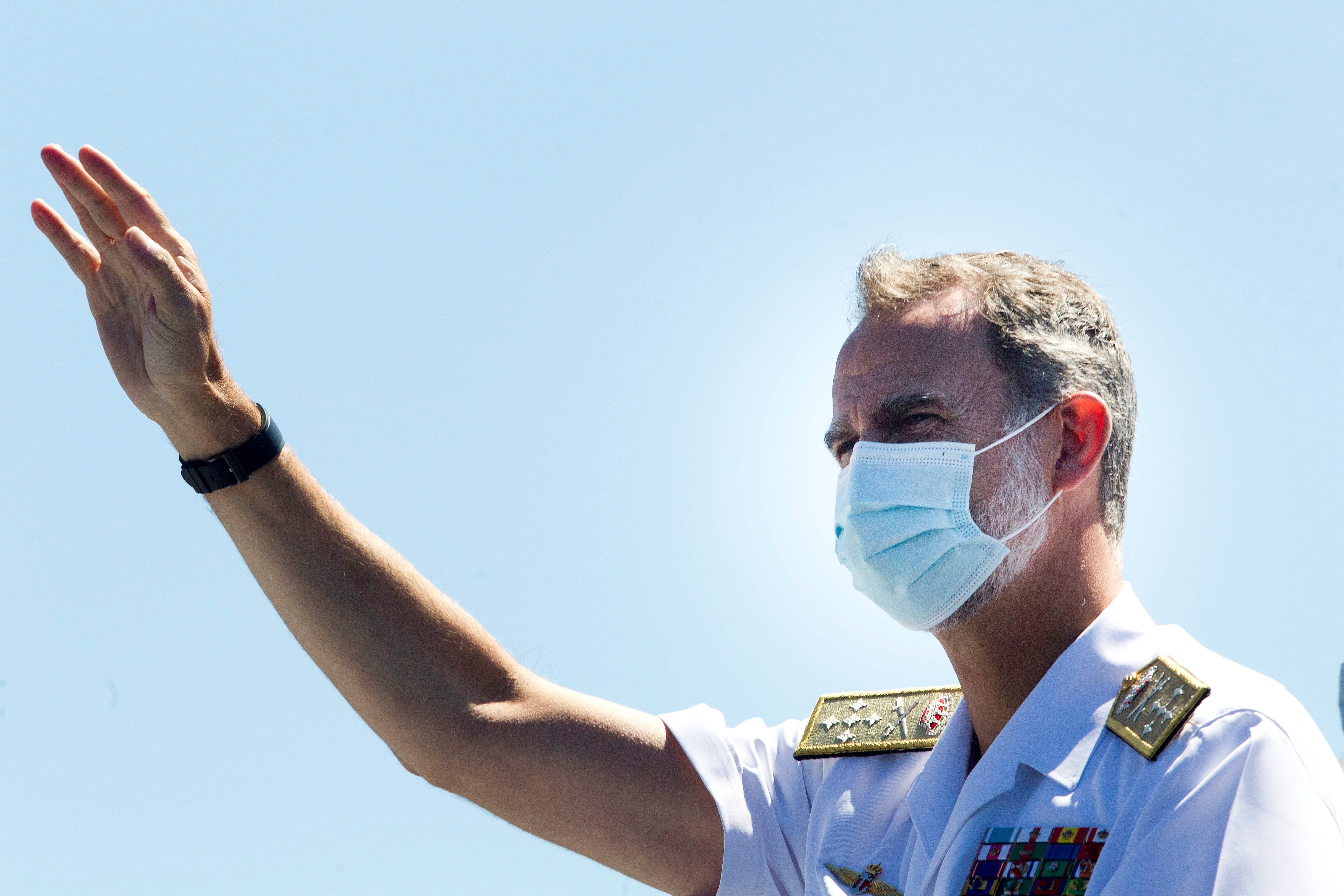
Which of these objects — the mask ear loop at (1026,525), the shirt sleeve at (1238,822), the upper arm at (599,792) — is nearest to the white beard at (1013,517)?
the mask ear loop at (1026,525)

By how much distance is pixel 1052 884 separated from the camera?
316 cm

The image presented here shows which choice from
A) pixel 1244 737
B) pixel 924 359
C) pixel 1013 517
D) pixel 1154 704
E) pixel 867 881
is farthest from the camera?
pixel 924 359

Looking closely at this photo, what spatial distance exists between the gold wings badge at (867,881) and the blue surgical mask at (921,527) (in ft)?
2.55

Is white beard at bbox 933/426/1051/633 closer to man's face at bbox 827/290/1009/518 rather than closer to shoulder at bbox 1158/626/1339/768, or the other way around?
man's face at bbox 827/290/1009/518

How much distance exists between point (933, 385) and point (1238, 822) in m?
1.67

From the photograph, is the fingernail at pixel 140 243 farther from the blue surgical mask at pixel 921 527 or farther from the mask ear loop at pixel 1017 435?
the mask ear loop at pixel 1017 435

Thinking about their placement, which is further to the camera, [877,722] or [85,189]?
[877,722]

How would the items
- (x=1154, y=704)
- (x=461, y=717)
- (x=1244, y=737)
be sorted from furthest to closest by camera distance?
(x=461, y=717), (x=1154, y=704), (x=1244, y=737)

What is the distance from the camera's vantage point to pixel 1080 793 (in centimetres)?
331

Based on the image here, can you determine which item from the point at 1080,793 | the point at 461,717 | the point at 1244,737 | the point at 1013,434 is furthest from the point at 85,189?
the point at 1244,737

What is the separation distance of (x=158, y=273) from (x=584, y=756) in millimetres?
2073

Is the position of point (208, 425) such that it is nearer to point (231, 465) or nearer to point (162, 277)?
point (231, 465)

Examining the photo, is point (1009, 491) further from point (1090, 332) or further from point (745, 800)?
point (745, 800)

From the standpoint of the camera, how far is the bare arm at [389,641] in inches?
157
